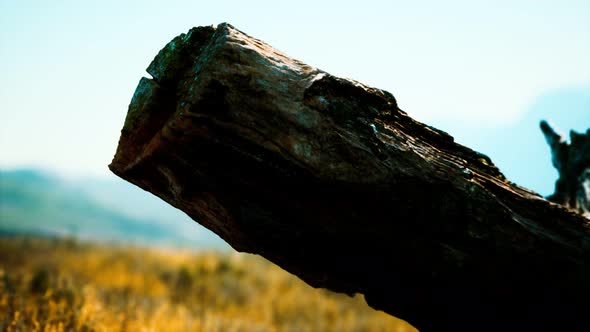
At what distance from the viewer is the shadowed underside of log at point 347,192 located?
2379 millimetres

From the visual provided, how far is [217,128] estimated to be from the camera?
2.35 meters

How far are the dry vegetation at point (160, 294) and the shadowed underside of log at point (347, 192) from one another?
2692 mm

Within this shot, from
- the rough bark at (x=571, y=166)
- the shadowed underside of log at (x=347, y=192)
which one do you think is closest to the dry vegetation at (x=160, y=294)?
the shadowed underside of log at (x=347, y=192)

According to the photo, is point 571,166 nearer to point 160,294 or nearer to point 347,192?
point 347,192

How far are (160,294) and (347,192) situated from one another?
31.2 ft

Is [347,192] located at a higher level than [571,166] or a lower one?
lower

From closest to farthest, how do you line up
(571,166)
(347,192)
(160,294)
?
(347,192) → (571,166) → (160,294)

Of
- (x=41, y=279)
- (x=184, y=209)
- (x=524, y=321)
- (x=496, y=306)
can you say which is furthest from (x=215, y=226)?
(x=41, y=279)

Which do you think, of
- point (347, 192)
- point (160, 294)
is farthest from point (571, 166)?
point (160, 294)

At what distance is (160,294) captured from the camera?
10.8m

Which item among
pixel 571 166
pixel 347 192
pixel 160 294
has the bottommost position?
pixel 347 192

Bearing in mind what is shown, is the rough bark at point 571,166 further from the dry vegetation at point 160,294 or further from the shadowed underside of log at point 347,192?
the dry vegetation at point 160,294

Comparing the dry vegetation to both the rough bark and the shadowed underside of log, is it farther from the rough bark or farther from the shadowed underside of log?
the rough bark

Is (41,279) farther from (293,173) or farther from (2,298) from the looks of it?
(293,173)
